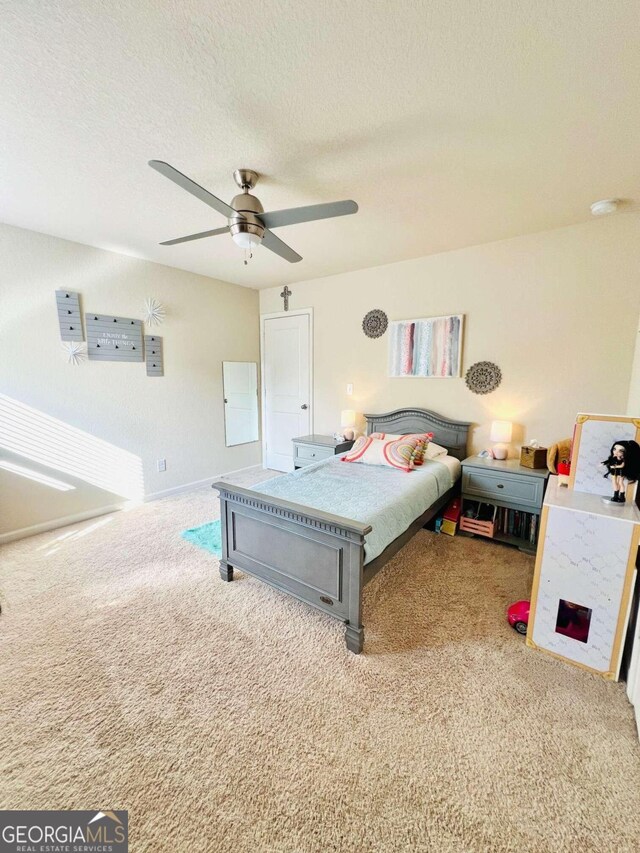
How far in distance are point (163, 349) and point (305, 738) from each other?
146 inches

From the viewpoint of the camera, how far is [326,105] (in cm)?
152

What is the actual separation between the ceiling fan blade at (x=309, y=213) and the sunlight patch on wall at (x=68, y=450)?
2.72m

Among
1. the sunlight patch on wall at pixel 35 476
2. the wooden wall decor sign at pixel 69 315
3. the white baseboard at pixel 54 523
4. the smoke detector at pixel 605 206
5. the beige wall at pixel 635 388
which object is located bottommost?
the white baseboard at pixel 54 523

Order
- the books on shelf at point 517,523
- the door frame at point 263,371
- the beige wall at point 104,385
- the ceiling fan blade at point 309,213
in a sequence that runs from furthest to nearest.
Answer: the door frame at point 263,371, the beige wall at point 104,385, the books on shelf at point 517,523, the ceiling fan blade at point 309,213

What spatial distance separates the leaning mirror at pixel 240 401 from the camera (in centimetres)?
458

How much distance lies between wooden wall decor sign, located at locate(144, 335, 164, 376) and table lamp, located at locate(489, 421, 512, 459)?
140 inches

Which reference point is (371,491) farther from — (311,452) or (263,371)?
(263,371)

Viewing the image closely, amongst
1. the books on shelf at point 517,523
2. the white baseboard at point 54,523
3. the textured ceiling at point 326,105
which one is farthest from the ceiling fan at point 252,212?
the white baseboard at point 54,523

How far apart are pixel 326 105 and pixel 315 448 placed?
2983 millimetres

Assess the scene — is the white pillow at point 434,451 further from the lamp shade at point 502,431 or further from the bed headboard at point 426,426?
the lamp shade at point 502,431

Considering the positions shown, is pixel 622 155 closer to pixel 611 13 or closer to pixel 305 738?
pixel 611 13

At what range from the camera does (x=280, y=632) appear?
75.2 inches

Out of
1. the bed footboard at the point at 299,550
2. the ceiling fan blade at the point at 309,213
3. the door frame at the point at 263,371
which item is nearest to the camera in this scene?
the ceiling fan blade at the point at 309,213

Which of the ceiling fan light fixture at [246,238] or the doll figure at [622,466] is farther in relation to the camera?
the ceiling fan light fixture at [246,238]
